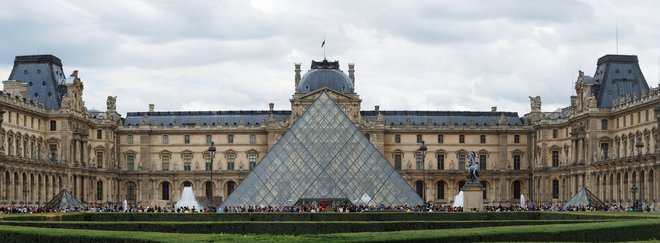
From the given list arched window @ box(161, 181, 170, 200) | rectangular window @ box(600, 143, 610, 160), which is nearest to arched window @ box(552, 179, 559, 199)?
rectangular window @ box(600, 143, 610, 160)

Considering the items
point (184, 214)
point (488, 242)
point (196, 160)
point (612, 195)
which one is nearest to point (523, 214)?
point (184, 214)

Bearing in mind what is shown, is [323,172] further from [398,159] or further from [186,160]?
[186,160]

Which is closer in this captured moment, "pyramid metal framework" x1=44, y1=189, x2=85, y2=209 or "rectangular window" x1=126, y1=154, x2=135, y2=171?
"pyramid metal framework" x1=44, y1=189, x2=85, y2=209

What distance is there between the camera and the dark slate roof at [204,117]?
9319 cm

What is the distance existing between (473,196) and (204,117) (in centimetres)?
4649

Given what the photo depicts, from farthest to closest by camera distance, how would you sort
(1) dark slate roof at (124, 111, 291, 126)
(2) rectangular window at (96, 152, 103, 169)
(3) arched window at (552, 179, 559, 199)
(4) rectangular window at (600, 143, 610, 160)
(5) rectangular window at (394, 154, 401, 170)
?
(1) dark slate roof at (124, 111, 291, 126) → (5) rectangular window at (394, 154, 401, 170) → (2) rectangular window at (96, 152, 103, 169) → (3) arched window at (552, 179, 559, 199) → (4) rectangular window at (600, 143, 610, 160)

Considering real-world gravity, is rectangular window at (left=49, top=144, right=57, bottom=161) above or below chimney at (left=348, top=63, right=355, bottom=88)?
below

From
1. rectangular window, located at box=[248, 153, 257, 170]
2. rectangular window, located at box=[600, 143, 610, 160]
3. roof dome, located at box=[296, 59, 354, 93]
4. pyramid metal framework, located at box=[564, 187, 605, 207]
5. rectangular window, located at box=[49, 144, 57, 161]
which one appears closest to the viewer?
pyramid metal framework, located at box=[564, 187, 605, 207]

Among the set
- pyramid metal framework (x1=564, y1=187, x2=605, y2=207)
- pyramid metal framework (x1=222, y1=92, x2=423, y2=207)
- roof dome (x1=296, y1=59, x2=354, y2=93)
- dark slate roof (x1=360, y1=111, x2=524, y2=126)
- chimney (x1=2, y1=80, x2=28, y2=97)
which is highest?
roof dome (x1=296, y1=59, x2=354, y2=93)

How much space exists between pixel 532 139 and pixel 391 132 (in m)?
11.7

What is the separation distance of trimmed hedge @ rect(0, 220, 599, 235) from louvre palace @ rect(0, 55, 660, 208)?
22224 mm

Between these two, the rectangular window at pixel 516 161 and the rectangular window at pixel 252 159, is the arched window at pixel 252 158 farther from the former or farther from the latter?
the rectangular window at pixel 516 161

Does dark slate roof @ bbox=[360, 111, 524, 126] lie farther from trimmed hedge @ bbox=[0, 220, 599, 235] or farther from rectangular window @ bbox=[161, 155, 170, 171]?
trimmed hedge @ bbox=[0, 220, 599, 235]

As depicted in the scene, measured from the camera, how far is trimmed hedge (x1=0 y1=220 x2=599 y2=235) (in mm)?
31672
